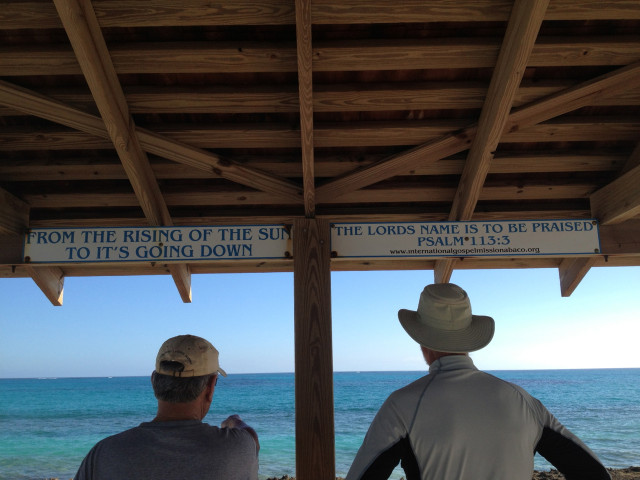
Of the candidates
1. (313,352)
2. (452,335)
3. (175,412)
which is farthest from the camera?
(313,352)

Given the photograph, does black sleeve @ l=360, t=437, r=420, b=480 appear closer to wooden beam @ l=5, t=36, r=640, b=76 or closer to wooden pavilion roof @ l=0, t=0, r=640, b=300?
wooden pavilion roof @ l=0, t=0, r=640, b=300

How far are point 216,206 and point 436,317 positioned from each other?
3.32 m

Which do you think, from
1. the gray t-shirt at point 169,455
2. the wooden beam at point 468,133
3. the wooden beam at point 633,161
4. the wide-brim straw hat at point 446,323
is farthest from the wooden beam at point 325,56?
the gray t-shirt at point 169,455

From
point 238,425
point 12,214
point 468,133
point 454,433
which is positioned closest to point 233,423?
point 238,425

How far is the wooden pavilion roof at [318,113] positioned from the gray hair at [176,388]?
1.91 metres

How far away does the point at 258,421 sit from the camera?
3109 centimetres

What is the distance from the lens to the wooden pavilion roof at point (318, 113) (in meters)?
3.28

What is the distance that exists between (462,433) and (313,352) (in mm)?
2338

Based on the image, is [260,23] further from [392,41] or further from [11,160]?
[11,160]

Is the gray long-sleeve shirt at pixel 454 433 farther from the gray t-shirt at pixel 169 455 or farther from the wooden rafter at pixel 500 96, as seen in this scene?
the wooden rafter at pixel 500 96

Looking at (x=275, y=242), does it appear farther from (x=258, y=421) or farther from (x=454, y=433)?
(x=258, y=421)

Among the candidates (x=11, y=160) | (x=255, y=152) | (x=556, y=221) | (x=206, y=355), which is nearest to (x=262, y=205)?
(x=255, y=152)

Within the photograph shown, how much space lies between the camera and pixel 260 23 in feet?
10.7

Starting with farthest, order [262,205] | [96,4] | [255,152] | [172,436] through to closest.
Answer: [262,205] < [255,152] < [96,4] < [172,436]
